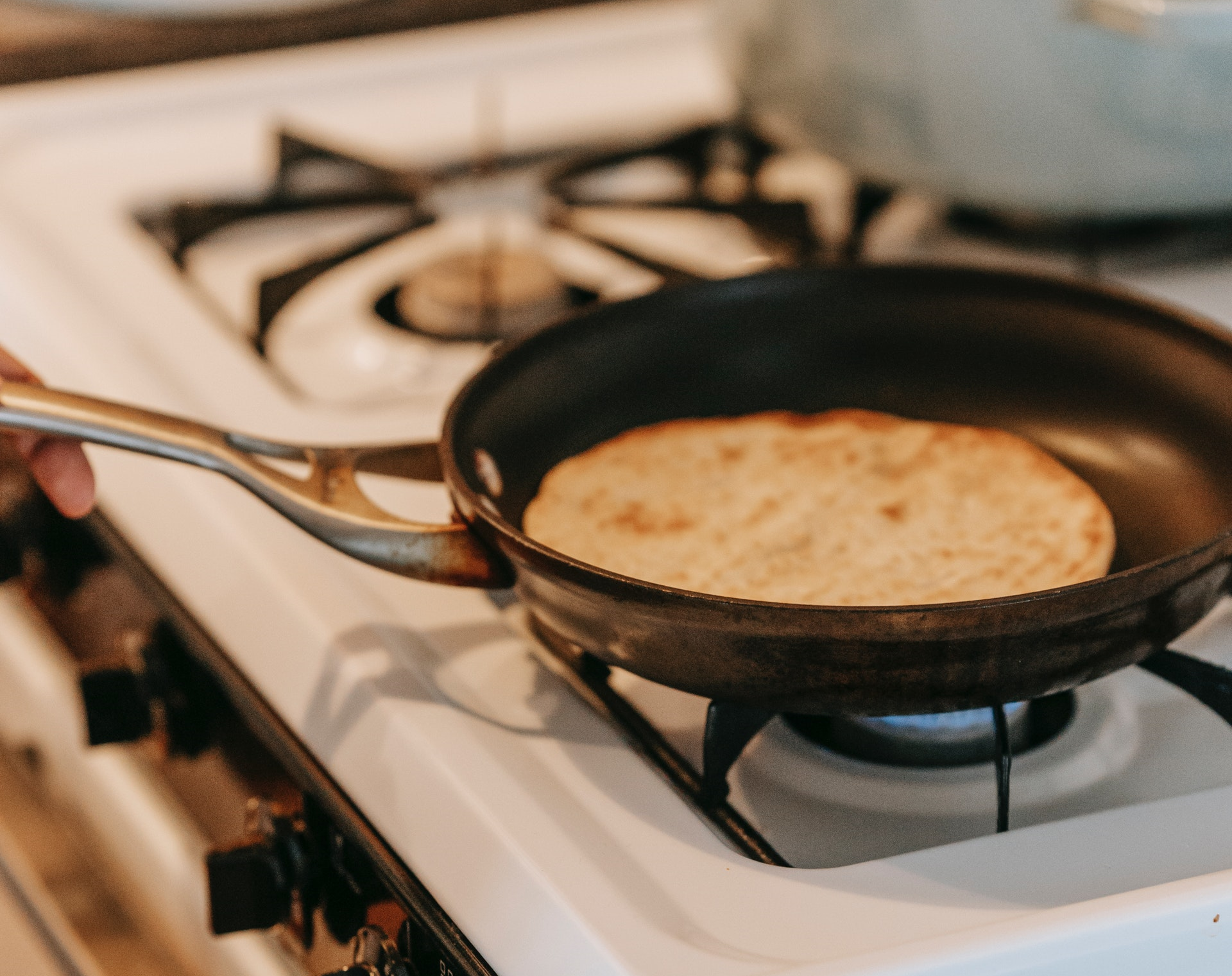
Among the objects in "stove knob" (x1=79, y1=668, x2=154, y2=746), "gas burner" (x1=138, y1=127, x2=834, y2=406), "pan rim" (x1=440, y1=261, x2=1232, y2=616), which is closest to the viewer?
"pan rim" (x1=440, y1=261, x2=1232, y2=616)

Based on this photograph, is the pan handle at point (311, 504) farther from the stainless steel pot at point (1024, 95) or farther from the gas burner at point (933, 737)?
the stainless steel pot at point (1024, 95)

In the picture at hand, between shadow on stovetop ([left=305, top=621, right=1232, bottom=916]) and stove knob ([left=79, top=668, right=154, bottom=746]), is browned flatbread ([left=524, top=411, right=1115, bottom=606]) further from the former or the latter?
stove knob ([left=79, top=668, right=154, bottom=746])

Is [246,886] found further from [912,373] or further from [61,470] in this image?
[912,373]

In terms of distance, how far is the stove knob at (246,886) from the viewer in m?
0.51

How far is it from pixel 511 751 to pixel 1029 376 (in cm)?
32

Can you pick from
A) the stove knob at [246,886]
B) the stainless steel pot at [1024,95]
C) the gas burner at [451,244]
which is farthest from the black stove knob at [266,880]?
the stainless steel pot at [1024,95]

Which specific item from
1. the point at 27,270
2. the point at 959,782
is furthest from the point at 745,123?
the point at 959,782

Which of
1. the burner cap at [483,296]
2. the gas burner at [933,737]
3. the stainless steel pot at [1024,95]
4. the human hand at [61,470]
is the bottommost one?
the gas burner at [933,737]

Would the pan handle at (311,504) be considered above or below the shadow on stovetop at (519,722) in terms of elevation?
above

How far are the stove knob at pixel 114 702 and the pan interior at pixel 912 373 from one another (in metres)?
0.20

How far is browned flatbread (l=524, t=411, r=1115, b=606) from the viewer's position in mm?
504

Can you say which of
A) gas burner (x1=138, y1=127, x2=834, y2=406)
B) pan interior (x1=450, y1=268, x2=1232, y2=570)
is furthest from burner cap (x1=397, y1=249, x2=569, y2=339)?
pan interior (x1=450, y1=268, x2=1232, y2=570)

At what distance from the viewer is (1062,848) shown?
1.36 feet

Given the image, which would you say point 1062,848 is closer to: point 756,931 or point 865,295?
point 756,931
